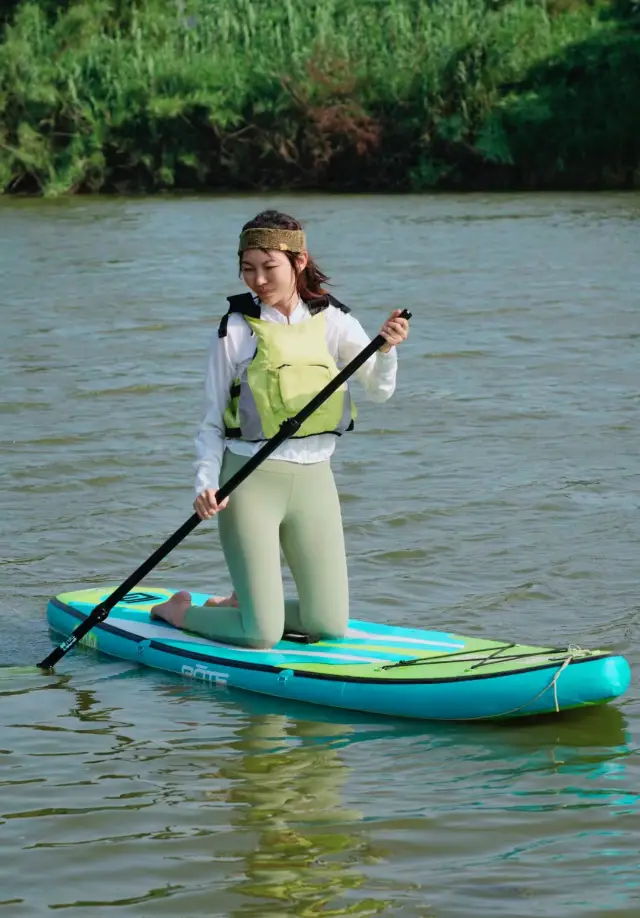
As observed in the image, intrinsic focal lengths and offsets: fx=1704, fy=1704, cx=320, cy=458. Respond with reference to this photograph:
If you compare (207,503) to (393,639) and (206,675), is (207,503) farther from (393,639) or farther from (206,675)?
(393,639)

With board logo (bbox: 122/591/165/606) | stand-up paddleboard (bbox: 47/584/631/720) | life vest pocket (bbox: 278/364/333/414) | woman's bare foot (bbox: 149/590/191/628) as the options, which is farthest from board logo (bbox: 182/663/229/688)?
life vest pocket (bbox: 278/364/333/414)

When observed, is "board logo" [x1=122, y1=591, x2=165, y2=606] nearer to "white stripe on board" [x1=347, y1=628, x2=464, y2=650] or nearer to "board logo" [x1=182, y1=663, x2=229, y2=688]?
"board logo" [x1=182, y1=663, x2=229, y2=688]

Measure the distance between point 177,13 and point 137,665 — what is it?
32.8 metres

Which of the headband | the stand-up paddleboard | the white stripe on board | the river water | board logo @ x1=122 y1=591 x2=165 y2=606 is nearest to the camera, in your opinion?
the river water

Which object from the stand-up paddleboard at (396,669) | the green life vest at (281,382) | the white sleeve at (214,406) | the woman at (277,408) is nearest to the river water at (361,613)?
the stand-up paddleboard at (396,669)

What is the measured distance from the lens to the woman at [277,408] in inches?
210

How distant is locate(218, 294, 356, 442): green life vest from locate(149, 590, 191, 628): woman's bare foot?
36.7 inches

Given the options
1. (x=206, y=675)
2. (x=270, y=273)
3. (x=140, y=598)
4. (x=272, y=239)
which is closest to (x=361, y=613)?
(x=140, y=598)

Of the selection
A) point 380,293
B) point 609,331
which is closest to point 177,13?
point 380,293

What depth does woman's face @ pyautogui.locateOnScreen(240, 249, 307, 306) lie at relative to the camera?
5309 mm

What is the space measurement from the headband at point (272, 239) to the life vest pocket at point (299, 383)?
0.37 meters

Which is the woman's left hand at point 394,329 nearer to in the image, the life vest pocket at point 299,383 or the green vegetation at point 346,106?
the life vest pocket at point 299,383

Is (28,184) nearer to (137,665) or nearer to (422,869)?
(137,665)

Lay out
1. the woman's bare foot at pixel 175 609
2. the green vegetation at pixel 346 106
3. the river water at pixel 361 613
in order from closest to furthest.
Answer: the river water at pixel 361 613, the woman's bare foot at pixel 175 609, the green vegetation at pixel 346 106
